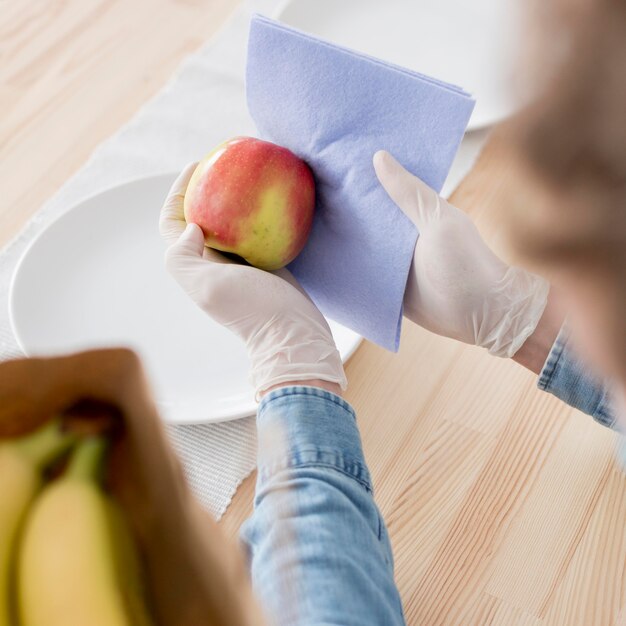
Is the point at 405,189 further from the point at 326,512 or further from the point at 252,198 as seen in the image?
the point at 326,512

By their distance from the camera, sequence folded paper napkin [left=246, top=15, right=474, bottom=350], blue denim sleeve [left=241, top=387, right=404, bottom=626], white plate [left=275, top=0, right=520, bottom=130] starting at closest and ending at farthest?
blue denim sleeve [left=241, top=387, right=404, bottom=626] → folded paper napkin [left=246, top=15, right=474, bottom=350] → white plate [left=275, top=0, right=520, bottom=130]

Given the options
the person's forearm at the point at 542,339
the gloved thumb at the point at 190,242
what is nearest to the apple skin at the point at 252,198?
the gloved thumb at the point at 190,242

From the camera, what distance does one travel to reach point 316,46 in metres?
0.56

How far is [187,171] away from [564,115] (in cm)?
54

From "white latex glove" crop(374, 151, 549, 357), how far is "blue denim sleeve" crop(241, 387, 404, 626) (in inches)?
6.3

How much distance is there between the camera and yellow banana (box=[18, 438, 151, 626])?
4.5 inches

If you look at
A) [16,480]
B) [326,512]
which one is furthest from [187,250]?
[16,480]

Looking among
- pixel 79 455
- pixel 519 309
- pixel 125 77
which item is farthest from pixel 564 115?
pixel 125 77

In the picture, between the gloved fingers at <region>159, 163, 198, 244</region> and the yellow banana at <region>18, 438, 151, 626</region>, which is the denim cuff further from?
the yellow banana at <region>18, 438, 151, 626</region>

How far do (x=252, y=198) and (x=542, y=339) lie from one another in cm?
29

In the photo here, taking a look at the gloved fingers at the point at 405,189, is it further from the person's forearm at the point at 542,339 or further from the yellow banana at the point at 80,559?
the yellow banana at the point at 80,559

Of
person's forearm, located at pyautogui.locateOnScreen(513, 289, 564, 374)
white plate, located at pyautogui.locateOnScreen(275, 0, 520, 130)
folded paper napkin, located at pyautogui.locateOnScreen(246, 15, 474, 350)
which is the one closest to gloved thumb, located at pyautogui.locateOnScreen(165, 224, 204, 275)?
folded paper napkin, located at pyautogui.locateOnScreen(246, 15, 474, 350)

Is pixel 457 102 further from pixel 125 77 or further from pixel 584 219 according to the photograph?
pixel 125 77

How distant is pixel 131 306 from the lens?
737 millimetres
